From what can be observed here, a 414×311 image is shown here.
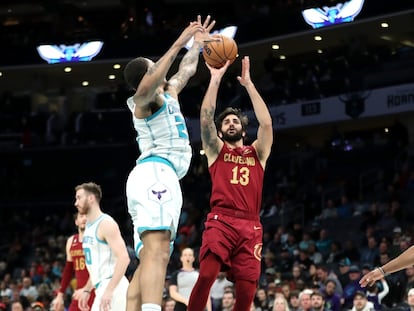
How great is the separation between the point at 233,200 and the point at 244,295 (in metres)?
0.92

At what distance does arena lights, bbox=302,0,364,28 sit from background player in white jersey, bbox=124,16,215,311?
2107 centimetres

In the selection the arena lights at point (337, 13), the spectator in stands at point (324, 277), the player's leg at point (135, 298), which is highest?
the arena lights at point (337, 13)

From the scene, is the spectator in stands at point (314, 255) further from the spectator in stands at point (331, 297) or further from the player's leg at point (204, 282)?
the player's leg at point (204, 282)

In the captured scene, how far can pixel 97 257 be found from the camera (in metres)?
10.2

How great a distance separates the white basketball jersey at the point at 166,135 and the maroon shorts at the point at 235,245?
4.95 feet

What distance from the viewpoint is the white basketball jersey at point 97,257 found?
400 inches

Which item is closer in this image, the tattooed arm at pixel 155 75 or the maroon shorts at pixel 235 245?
the tattooed arm at pixel 155 75

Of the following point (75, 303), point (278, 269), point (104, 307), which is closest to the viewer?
point (104, 307)

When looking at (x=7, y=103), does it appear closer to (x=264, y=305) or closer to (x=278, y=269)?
(x=278, y=269)

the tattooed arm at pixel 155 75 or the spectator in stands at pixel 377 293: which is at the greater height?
the tattooed arm at pixel 155 75

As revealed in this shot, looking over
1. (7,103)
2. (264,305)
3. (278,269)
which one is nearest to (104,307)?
(264,305)

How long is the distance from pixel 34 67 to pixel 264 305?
21266 millimetres

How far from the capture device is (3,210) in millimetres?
34781

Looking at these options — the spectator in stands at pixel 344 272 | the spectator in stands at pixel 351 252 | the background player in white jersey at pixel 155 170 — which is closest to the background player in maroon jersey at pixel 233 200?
the background player in white jersey at pixel 155 170
